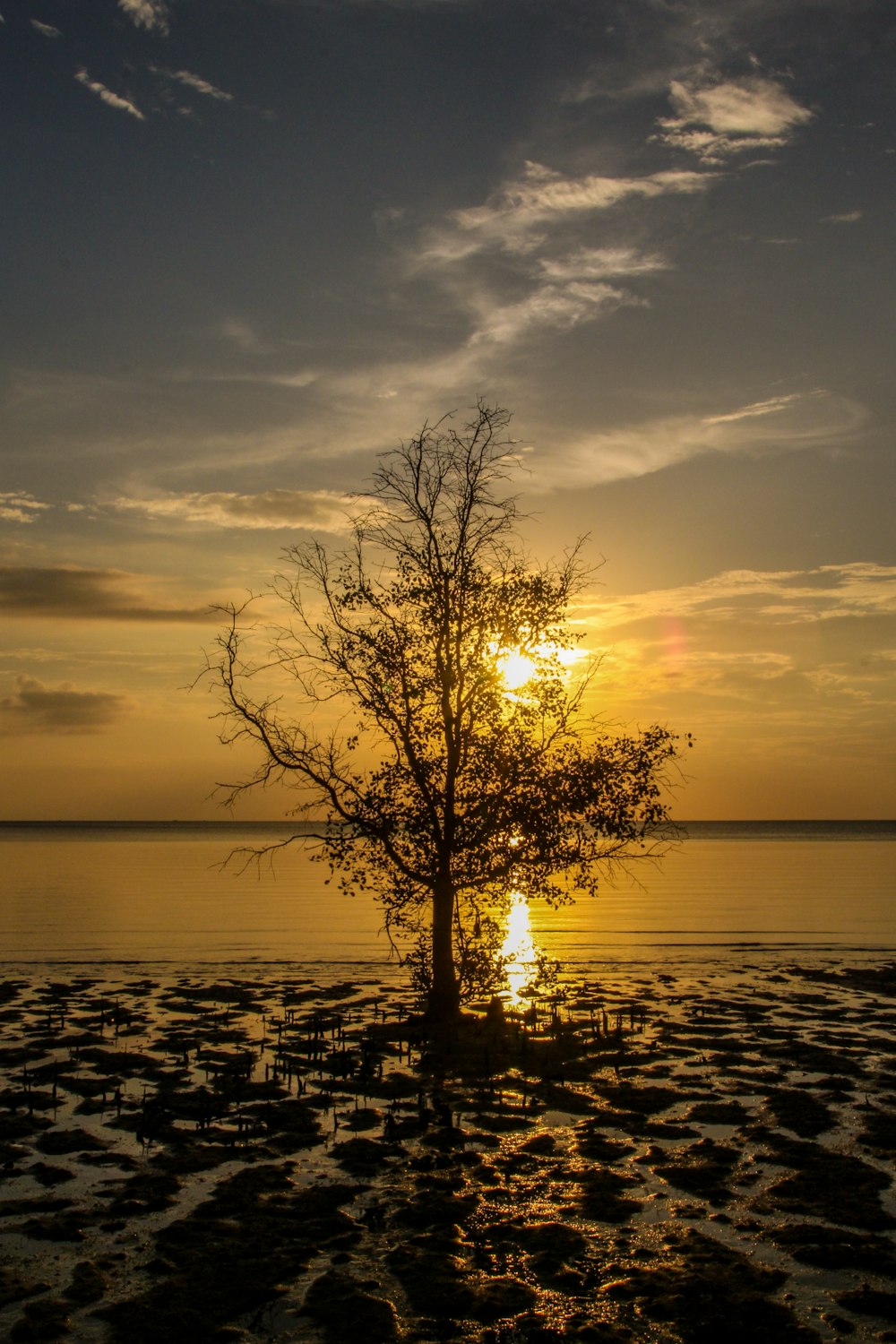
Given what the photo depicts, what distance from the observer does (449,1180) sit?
539 inches

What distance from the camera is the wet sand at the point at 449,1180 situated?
10.1m

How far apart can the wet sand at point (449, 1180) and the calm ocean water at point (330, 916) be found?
1637 cm

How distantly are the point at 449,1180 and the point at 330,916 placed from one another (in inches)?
1688

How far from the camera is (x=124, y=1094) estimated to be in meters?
18.4

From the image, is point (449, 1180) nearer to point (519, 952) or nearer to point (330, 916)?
point (519, 952)

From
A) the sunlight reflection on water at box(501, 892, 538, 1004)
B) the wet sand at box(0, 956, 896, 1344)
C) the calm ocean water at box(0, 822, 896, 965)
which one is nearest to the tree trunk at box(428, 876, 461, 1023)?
the wet sand at box(0, 956, 896, 1344)

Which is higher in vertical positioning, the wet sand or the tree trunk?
the tree trunk

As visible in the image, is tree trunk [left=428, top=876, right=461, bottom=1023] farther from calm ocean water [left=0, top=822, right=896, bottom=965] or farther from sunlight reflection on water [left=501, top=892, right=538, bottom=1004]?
calm ocean water [left=0, top=822, right=896, bottom=965]

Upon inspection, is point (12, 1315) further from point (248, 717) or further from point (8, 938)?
point (8, 938)

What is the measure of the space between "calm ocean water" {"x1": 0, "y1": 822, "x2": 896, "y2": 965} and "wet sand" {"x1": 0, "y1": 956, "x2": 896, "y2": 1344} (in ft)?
53.7

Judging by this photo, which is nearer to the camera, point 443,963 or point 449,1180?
point 449,1180

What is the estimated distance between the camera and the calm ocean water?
4197cm

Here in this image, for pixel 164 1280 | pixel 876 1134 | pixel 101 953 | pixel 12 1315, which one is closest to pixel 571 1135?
pixel 876 1134

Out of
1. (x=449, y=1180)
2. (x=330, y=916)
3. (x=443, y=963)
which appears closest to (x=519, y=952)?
(x=443, y=963)
